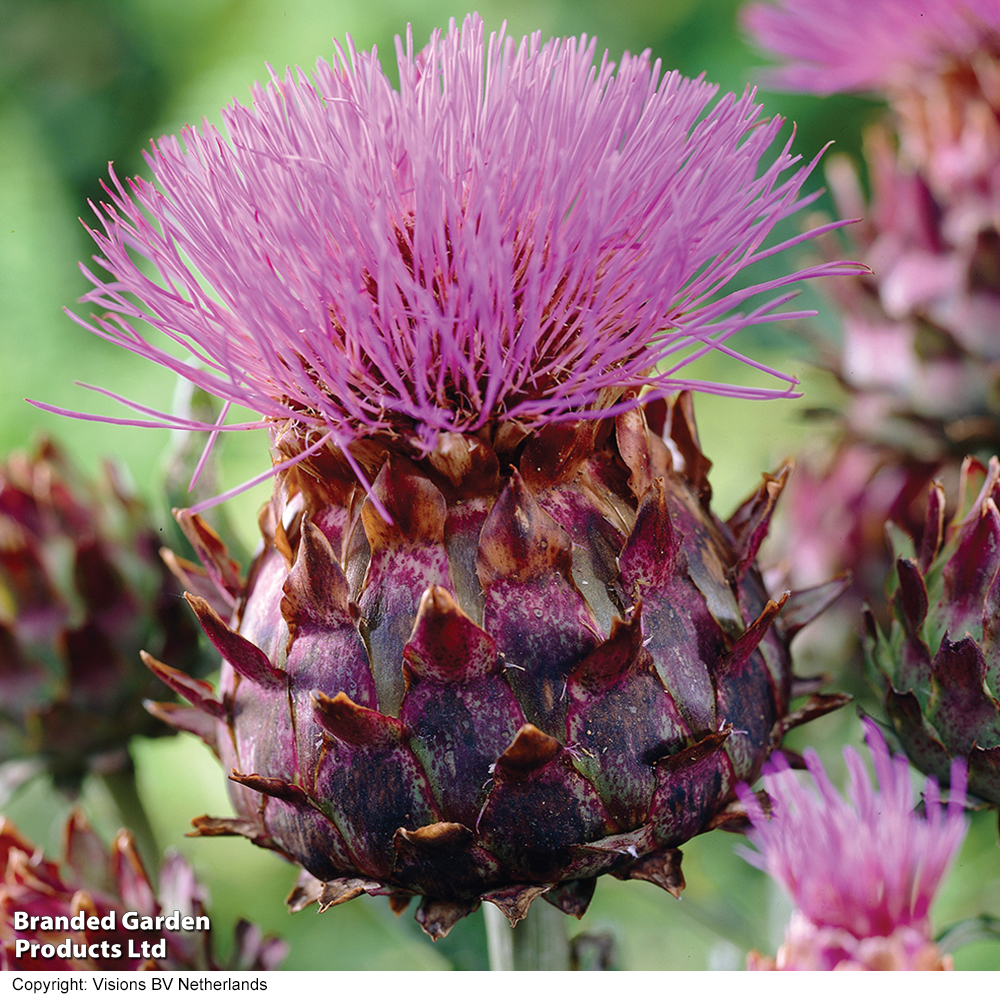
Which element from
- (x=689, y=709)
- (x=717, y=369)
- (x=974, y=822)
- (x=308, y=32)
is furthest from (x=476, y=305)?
(x=308, y=32)

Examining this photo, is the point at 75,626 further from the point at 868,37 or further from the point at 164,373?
the point at 164,373

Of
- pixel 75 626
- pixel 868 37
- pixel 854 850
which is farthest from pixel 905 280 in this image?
pixel 75 626

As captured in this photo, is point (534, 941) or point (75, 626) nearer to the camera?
point (534, 941)

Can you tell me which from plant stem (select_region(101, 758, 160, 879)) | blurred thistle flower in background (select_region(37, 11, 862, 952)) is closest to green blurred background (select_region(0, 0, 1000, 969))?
plant stem (select_region(101, 758, 160, 879))

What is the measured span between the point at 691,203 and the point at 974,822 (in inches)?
23.9

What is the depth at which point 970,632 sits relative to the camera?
528 millimetres

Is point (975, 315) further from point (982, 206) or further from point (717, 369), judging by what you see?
point (717, 369)

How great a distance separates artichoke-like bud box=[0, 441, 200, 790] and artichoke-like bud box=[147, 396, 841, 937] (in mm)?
243

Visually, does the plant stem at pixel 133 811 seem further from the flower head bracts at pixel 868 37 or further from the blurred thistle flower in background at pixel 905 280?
the flower head bracts at pixel 868 37

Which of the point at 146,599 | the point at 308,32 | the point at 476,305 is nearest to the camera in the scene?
the point at 476,305

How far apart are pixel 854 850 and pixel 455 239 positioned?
13.1 inches

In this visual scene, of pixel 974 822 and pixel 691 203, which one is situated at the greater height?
pixel 691 203

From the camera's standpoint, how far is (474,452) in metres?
0.46

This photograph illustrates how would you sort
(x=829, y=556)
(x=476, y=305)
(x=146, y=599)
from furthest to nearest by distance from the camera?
(x=829, y=556)
(x=146, y=599)
(x=476, y=305)
